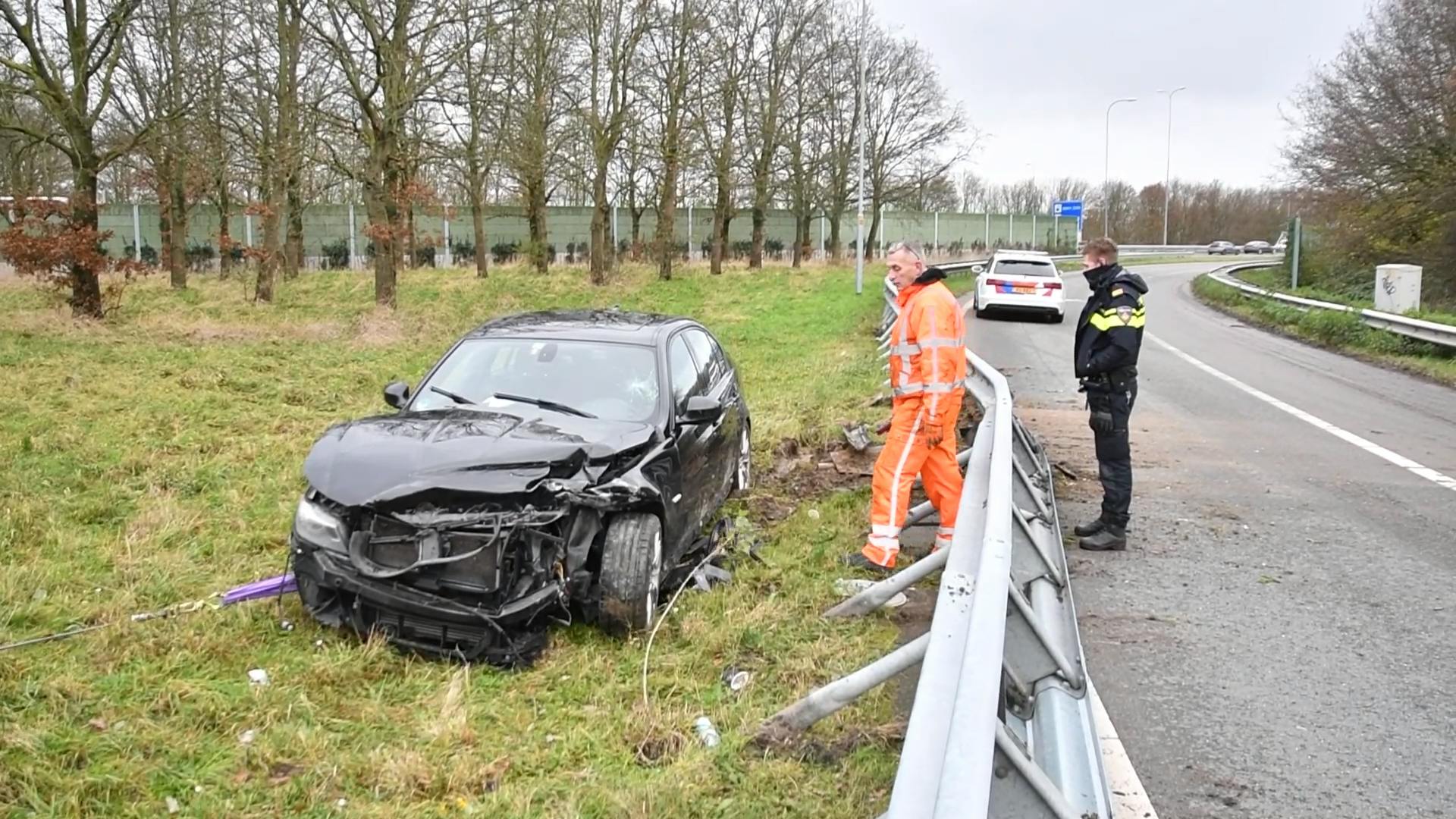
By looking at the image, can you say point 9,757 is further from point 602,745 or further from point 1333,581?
point 1333,581

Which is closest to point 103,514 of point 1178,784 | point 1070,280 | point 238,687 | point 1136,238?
point 238,687

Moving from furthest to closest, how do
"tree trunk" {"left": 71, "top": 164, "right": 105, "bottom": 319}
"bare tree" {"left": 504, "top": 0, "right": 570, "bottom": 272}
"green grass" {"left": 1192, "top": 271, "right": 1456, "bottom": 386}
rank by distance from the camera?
"bare tree" {"left": 504, "top": 0, "right": 570, "bottom": 272}
"tree trunk" {"left": 71, "top": 164, "right": 105, "bottom": 319}
"green grass" {"left": 1192, "top": 271, "right": 1456, "bottom": 386}

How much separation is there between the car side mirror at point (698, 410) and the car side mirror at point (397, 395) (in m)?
1.67

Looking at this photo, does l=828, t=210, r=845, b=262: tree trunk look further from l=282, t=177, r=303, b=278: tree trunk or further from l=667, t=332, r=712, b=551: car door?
l=667, t=332, r=712, b=551: car door

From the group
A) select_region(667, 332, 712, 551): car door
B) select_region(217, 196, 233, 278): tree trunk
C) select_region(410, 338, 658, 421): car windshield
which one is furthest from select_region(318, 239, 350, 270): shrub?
select_region(667, 332, 712, 551): car door

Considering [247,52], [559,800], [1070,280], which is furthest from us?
[1070,280]

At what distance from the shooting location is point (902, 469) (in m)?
5.48

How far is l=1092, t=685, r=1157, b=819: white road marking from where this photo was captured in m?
3.09

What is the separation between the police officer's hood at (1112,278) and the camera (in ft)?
19.4

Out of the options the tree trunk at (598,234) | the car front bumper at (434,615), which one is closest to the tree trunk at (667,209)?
the tree trunk at (598,234)

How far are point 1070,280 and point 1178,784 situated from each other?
35107mm

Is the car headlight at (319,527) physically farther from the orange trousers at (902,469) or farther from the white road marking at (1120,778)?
the white road marking at (1120,778)

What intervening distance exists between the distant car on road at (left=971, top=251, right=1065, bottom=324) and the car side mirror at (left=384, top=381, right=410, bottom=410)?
17.1m

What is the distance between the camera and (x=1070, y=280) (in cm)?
3600
